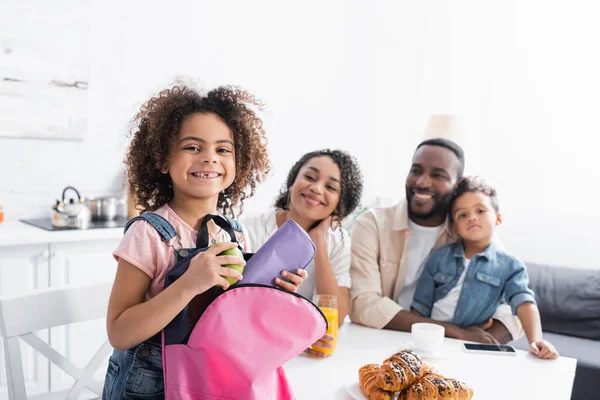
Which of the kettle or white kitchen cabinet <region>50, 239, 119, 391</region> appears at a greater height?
the kettle

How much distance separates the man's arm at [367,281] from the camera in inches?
64.9

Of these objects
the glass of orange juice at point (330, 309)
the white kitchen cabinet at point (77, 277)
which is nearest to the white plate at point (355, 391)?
the glass of orange juice at point (330, 309)

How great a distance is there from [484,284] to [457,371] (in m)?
0.53

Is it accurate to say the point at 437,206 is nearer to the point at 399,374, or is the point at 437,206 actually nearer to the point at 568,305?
the point at 399,374

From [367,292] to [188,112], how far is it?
920 millimetres

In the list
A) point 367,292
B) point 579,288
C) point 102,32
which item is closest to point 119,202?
point 102,32

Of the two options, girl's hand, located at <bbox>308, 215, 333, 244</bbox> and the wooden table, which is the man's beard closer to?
girl's hand, located at <bbox>308, 215, 333, 244</bbox>

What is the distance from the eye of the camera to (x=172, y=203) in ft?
3.57

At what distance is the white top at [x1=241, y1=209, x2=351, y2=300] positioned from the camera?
1767 mm

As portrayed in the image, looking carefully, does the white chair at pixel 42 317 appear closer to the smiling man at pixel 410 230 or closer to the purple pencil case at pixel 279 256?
the purple pencil case at pixel 279 256

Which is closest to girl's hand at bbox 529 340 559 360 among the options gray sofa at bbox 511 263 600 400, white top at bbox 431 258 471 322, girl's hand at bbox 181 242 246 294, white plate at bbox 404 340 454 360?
white plate at bbox 404 340 454 360

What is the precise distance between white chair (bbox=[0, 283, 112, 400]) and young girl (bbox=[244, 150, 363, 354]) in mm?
625

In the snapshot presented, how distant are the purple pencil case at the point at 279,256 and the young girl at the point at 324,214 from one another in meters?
0.74

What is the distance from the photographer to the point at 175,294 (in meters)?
0.84
